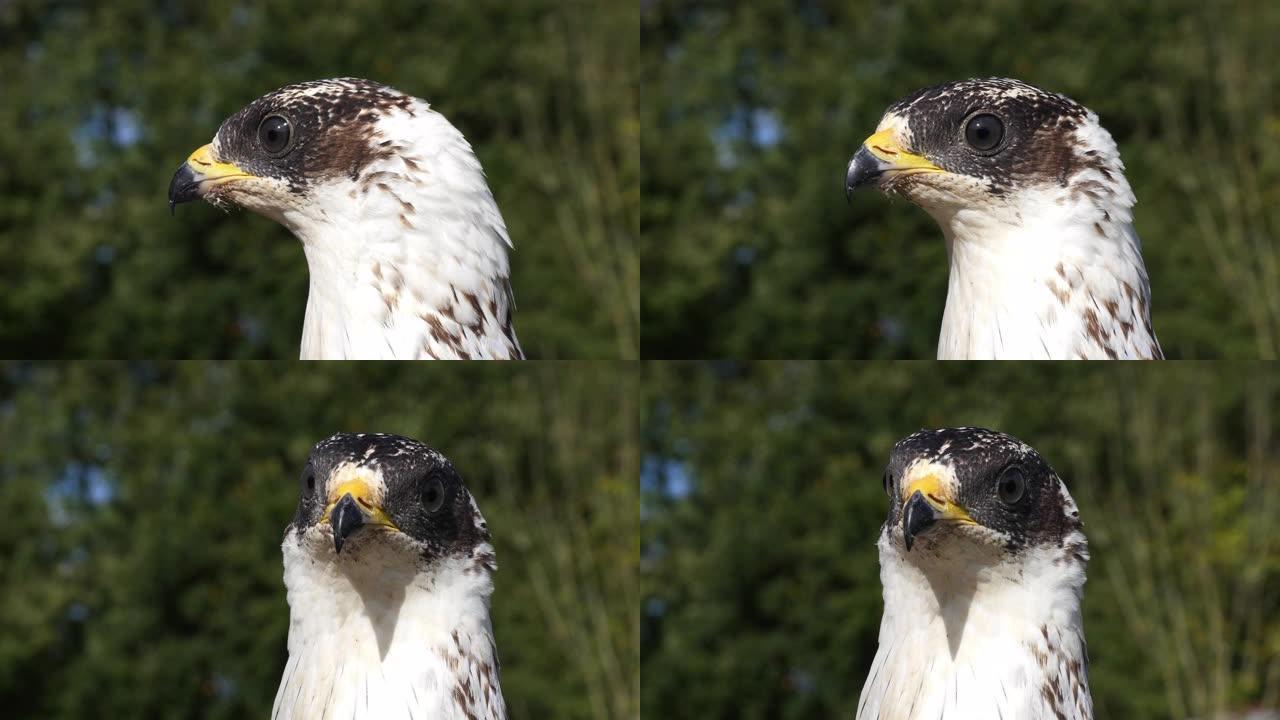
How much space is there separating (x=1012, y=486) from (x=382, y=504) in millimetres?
1250

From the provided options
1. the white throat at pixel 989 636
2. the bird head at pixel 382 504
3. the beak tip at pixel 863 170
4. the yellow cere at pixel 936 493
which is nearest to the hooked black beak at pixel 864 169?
the beak tip at pixel 863 170

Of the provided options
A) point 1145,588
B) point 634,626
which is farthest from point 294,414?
point 1145,588

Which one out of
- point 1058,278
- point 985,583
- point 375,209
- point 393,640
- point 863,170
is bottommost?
point 393,640

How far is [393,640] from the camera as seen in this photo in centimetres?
257

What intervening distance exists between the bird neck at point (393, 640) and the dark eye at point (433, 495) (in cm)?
12

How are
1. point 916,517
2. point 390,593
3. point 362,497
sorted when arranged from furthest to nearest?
1. point 390,593
2. point 362,497
3. point 916,517

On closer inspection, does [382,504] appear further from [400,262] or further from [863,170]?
[863,170]

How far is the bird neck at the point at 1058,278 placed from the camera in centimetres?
273

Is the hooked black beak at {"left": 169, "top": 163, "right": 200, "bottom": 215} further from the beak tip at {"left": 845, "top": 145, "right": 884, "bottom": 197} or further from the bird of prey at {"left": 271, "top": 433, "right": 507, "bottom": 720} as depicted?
the beak tip at {"left": 845, "top": 145, "right": 884, "bottom": 197}

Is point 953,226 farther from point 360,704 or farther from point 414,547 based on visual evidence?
point 360,704

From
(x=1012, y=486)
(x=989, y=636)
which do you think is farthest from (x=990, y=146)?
(x=989, y=636)

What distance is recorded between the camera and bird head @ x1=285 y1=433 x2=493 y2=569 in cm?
246

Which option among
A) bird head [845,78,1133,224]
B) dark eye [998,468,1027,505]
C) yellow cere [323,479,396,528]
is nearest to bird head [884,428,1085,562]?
dark eye [998,468,1027,505]

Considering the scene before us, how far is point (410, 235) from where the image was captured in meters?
2.70
